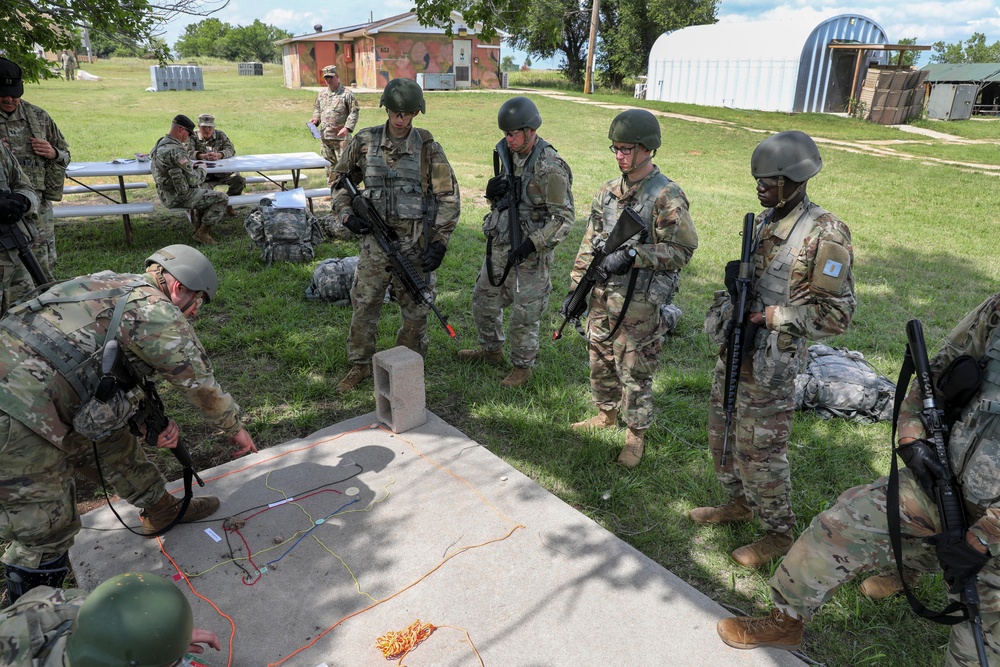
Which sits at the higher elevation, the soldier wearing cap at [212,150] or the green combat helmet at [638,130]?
the green combat helmet at [638,130]

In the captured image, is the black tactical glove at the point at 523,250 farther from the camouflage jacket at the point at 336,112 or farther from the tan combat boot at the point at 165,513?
the camouflage jacket at the point at 336,112

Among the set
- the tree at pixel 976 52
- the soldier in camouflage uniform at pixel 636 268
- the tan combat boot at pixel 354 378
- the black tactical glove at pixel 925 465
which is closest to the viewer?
A: the black tactical glove at pixel 925 465

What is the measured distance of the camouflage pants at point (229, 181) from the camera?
9.99 meters

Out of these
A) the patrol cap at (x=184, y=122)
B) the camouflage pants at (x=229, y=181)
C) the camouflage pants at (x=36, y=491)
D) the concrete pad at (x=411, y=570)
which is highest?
the patrol cap at (x=184, y=122)

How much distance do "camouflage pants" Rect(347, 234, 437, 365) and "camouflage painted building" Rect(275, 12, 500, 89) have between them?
29.4m

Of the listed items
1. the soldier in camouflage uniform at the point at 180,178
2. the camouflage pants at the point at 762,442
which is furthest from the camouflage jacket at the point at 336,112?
the camouflage pants at the point at 762,442

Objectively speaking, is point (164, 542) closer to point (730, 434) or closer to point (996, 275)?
point (730, 434)

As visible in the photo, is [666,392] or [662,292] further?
[666,392]

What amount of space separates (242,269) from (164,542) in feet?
16.2

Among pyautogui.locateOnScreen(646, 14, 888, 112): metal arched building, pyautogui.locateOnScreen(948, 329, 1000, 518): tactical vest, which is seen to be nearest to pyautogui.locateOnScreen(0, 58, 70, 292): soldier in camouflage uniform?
pyautogui.locateOnScreen(948, 329, 1000, 518): tactical vest

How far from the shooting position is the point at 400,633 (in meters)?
2.91

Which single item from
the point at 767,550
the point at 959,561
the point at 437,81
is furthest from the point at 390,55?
the point at 959,561

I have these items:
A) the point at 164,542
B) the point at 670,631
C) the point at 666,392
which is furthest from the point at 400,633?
the point at 666,392

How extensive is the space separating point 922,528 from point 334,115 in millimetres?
11070
